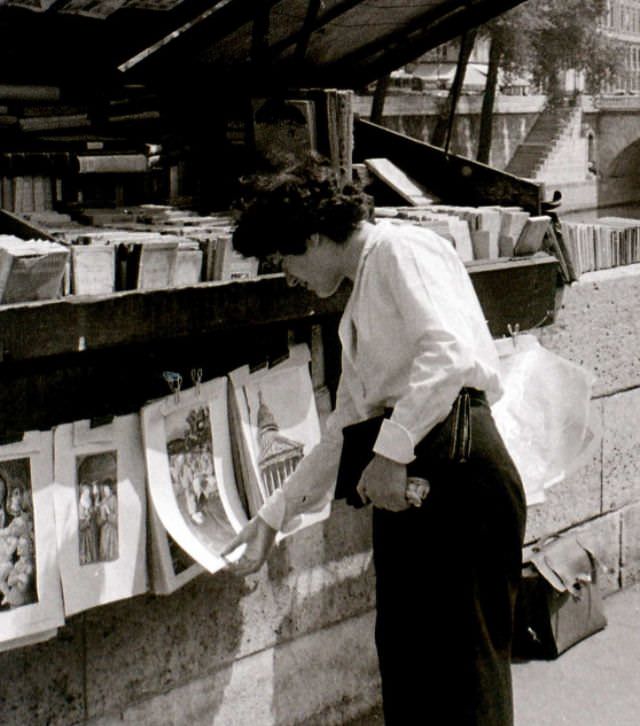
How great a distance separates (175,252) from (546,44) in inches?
1341

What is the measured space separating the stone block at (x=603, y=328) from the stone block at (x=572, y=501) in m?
0.16

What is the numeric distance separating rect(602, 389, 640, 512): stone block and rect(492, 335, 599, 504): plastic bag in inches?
28.9

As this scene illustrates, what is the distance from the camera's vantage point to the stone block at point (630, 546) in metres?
5.02

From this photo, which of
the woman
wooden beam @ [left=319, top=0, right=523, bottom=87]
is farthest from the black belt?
wooden beam @ [left=319, top=0, right=523, bottom=87]

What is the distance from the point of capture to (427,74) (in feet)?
147

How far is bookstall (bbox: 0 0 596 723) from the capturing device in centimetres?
290

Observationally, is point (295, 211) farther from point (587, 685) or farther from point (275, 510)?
point (587, 685)

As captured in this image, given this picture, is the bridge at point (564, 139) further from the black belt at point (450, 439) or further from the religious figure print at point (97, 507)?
the black belt at point (450, 439)

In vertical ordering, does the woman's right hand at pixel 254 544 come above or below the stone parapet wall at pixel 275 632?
above

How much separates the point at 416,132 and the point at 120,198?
95.2ft

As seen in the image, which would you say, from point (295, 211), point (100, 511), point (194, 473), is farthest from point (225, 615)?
point (295, 211)

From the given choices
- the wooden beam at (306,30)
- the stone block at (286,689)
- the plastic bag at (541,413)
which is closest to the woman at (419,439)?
the stone block at (286,689)

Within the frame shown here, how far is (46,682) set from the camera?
118 inches

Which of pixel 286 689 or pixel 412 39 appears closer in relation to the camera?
pixel 286 689
